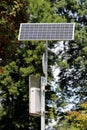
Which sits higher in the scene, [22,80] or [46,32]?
[46,32]

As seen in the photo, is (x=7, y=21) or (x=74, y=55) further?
(x=74, y=55)

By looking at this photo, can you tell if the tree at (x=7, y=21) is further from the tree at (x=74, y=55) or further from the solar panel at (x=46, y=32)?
the tree at (x=74, y=55)

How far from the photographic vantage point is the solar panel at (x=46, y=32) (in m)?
7.54

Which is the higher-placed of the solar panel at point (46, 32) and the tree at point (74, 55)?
the solar panel at point (46, 32)

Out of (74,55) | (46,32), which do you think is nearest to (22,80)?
(74,55)

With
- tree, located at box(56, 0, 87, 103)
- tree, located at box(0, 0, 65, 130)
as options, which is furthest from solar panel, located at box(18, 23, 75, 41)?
tree, located at box(56, 0, 87, 103)

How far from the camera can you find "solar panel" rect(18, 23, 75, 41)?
297 inches

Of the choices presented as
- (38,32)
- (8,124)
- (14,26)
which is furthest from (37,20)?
(38,32)

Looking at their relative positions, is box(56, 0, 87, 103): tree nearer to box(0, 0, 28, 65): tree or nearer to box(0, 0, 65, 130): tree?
box(0, 0, 65, 130): tree

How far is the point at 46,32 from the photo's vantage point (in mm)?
7672

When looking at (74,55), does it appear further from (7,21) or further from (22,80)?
(7,21)

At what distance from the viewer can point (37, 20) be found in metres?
21.4

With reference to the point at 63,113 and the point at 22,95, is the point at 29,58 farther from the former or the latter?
the point at 63,113

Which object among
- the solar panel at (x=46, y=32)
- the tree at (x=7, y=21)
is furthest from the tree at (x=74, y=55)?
the solar panel at (x=46, y=32)
